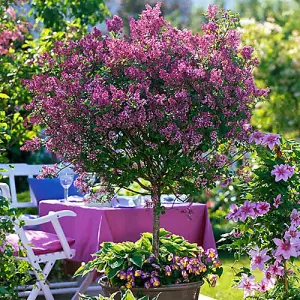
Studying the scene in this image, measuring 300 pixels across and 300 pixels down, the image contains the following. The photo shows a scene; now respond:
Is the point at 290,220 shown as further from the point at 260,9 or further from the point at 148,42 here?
the point at 260,9

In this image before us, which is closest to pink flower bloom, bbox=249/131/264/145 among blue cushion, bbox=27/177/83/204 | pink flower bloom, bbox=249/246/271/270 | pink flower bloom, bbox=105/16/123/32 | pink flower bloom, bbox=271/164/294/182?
pink flower bloom, bbox=271/164/294/182

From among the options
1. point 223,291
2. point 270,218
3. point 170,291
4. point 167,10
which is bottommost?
point 223,291

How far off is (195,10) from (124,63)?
1821 centimetres

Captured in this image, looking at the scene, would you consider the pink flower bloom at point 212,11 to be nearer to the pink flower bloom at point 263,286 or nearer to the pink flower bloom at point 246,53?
the pink flower bloom at point 246,53

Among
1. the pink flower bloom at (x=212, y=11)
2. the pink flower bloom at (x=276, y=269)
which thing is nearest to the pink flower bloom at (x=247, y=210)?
the pink flower bloom at (x=276, y=269)

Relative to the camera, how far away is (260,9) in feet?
69.9

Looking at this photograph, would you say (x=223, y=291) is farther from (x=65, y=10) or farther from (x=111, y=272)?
(x=65, y=10)

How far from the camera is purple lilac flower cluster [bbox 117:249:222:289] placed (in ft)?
12.3

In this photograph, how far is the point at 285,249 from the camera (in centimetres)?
360

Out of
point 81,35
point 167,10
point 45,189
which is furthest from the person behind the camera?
point 167,10

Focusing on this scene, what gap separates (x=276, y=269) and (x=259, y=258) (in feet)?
0.32

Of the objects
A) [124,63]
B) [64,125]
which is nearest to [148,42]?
[124,63]

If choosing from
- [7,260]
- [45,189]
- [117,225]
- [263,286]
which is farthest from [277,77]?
[7,260]

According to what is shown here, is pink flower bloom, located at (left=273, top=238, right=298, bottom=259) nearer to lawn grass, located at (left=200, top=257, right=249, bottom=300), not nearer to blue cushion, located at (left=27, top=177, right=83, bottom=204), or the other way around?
lawn grass, located at (left=200, top=257, right=249, bottom=300)
